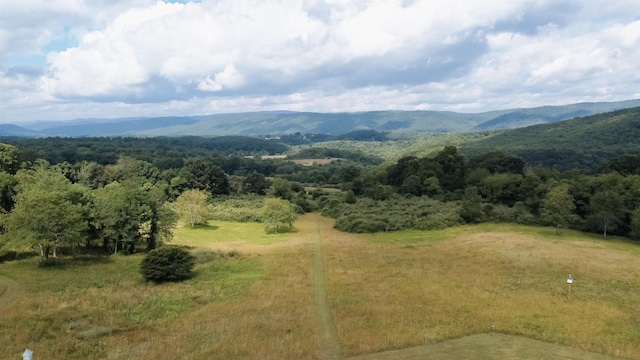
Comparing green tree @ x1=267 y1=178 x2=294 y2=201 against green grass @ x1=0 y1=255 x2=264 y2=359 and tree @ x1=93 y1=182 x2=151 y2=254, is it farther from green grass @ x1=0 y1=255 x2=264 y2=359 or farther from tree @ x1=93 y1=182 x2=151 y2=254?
green grass @ x1=0 y1=255 x2=264 y2=359

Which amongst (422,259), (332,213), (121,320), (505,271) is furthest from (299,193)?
(121,320)

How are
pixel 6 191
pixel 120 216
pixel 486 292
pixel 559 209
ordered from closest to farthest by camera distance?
pixel 486 292 < pixel 120 216 < pixel 6 191 < pixel 559 209

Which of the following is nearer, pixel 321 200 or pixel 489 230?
pixel 489 230

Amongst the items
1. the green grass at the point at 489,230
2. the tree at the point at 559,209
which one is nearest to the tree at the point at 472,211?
the green grass at the point at 489,230

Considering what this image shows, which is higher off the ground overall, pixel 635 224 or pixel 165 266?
pixel 165 266

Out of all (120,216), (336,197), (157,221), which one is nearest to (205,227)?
(157,221)

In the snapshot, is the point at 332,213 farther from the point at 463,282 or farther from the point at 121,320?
the point at 121,320

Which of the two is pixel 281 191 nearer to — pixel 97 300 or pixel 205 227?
pixel 205 227

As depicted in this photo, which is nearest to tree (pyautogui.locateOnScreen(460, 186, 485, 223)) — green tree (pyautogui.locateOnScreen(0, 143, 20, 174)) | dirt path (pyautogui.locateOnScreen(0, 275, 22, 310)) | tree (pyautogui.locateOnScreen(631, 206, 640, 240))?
tree (pyautogui.locateOnScreen(631, 206, 640, 240))
